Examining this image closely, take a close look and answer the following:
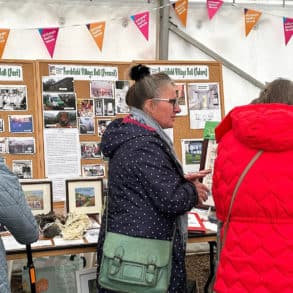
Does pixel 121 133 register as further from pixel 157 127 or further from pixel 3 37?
pixel 3 37

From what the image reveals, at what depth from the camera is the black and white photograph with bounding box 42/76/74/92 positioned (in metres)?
3.40

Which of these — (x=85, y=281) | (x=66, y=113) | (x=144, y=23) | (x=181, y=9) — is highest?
(x=181, y=9)

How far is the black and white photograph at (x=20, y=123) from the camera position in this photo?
11.0 ft

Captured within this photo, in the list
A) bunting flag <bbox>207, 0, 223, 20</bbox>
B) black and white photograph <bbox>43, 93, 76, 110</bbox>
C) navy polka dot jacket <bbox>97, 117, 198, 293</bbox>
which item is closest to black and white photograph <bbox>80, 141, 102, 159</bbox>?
black and white photograph <bbox>43, 93, 76, 110</bbox>

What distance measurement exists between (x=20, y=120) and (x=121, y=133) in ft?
5.46

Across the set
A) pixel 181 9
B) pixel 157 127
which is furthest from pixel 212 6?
pixel 157 127

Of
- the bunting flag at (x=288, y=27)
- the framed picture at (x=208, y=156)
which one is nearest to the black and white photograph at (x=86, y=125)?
the framed picture at (x=208, y=156)

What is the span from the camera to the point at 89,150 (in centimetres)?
348

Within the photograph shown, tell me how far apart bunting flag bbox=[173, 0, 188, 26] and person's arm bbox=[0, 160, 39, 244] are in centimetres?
276

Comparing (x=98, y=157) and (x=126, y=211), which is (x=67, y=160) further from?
(x=126, y=211)

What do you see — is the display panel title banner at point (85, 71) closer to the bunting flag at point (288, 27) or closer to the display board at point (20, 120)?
the display board at point (20, 120)

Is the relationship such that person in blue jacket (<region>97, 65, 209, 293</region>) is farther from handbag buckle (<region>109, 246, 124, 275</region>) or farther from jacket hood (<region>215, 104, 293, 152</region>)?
jacket hood (<region>215, 104, 293, 152</region>)

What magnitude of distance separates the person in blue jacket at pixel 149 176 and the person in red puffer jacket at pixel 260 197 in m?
0.29

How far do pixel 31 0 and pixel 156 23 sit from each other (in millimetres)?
986
